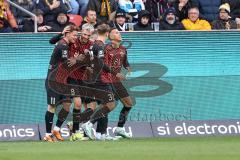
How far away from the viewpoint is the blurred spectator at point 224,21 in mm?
23219

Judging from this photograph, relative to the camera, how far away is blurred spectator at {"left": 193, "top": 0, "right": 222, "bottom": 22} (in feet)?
79.0

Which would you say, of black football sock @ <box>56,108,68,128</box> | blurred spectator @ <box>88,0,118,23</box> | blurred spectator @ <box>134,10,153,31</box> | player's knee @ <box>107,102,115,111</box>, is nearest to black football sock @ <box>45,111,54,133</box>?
black football sock @ <box>56,108,68,128</box>

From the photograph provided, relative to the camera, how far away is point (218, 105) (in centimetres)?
2164

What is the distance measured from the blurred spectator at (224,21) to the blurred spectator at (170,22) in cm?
93

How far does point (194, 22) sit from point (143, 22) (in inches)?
55.5

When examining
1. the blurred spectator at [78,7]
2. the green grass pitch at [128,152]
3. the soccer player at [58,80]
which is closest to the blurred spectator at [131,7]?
the blurred spectator at [78,7]

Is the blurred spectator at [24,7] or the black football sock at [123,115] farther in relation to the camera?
the blurred spectator at [24,7]

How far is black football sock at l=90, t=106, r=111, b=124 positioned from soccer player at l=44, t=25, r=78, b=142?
0.58 m

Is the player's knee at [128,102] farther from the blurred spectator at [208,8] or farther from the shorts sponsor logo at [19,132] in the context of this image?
the blurred spectator at [208,8]

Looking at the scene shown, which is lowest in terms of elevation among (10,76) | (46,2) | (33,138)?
(33,138)

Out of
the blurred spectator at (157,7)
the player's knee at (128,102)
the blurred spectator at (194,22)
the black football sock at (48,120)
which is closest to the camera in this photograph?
the black football sock at (48,120)

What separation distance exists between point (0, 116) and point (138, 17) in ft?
15.2

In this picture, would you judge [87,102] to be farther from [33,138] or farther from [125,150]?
[125,150]

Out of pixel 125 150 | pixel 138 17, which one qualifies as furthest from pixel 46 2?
pixel 125 150
